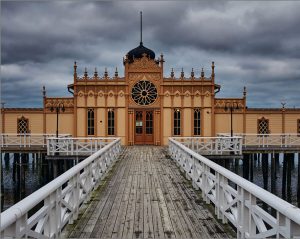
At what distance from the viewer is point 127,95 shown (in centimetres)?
2634

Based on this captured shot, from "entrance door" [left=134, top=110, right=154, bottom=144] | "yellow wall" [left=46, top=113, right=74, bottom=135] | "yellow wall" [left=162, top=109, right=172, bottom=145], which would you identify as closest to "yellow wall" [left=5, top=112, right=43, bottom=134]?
"yellow wall" [left=46, top=113, right=74, bottom=135]

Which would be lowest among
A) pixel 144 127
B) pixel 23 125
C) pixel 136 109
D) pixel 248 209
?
pixel 248 209

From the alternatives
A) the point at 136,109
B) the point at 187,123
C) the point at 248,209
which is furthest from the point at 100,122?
the point at 248,209

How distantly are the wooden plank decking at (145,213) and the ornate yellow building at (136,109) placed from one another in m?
14.9

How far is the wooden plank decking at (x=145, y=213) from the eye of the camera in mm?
5996

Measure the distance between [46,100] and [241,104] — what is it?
16.4 metres

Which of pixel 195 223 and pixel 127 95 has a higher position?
pixel 127 95

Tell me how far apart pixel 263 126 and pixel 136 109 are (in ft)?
35.3

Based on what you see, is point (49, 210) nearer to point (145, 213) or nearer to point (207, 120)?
point (145, 213)

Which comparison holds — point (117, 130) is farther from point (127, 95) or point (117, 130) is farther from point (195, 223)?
point (195, 223)

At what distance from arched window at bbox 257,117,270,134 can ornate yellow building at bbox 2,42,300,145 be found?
3.99 feet

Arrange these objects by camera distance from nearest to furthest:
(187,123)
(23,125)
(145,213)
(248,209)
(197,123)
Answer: (248,209), (145,213), (187,123), (197,123), (23,125)

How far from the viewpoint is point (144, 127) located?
26.5 metres

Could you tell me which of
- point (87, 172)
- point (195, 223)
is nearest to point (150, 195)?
point (87, 172)
